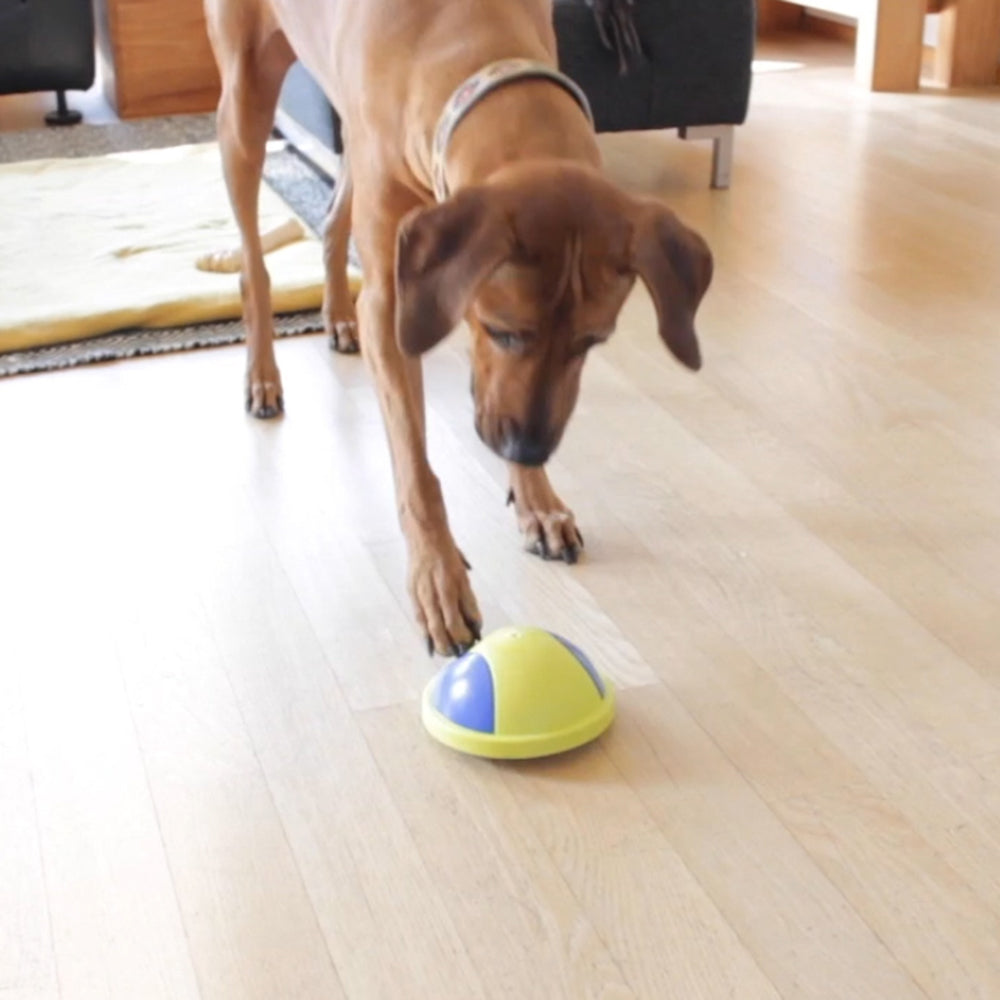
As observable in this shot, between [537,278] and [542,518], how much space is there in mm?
751

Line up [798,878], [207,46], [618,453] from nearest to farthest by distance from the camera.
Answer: [798,878] → [618,453] → [207,46]

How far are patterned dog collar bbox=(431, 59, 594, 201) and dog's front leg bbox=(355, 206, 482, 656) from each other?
0.89 ft

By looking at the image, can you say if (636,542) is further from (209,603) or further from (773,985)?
(773,985)

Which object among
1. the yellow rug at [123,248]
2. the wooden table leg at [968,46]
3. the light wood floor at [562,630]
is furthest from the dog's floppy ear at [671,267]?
the wooden table leg at [968,46]

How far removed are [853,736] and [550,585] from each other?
54cm

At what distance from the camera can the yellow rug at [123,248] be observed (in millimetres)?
3242

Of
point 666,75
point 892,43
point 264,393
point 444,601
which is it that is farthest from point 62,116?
point 444,601

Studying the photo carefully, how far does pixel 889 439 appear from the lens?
2.61 m

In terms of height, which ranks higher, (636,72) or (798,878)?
(636,72)

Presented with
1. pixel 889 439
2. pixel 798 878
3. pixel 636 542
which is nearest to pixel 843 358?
pixel 889 439

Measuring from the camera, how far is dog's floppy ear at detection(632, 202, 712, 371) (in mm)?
1603

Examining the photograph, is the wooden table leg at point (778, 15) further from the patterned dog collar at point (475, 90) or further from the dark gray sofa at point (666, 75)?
the patterned dog collar at point (475, 90)

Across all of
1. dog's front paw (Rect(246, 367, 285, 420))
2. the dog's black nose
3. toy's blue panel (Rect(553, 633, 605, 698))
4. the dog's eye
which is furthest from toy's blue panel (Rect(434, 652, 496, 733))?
dog's front paw (Rect(246, 367, 285, 420))

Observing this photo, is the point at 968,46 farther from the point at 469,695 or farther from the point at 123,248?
the point at 469,695
